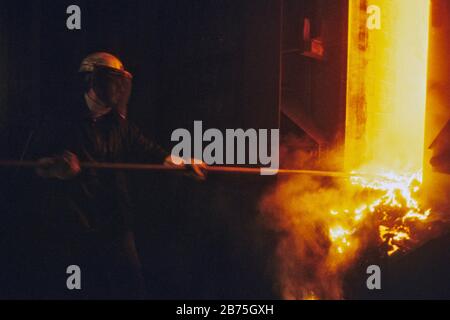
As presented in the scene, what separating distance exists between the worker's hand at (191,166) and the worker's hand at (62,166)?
3.58 ft

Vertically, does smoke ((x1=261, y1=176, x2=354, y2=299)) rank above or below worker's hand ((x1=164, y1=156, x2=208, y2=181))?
below

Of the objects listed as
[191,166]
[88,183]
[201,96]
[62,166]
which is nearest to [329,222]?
[191,166]

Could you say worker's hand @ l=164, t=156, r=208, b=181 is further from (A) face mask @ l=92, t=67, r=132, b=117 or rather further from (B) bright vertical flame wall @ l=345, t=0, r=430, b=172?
(B) bright vertical flame wall @ l=345, t=0, r=430, b=172

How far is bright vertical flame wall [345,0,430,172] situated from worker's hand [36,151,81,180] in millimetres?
3441

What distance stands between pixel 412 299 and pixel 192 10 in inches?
180

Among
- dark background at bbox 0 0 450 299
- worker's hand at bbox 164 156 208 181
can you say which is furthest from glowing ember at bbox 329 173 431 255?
worker's hand at bbox 164 156 208 181

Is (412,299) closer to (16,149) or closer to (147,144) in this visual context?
(147,144)

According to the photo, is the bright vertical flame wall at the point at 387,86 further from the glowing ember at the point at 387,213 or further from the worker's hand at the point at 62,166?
the worker's hand at the point at 62,166

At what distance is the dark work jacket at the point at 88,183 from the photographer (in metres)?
4.43

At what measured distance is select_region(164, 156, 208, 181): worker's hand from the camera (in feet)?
15.3

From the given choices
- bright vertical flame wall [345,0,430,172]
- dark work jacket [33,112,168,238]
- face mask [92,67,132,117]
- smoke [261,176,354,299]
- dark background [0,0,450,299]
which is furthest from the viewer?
bright vertical flame wall [345,0,430,172]

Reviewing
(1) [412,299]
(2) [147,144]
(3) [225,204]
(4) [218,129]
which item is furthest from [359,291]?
(2) [147,144]

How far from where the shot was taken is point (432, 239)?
507 centimetres

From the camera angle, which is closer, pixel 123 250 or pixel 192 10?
pixel 123 250
